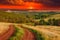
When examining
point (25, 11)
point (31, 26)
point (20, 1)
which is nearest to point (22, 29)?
point (31, 26)

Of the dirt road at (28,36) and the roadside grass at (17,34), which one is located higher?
the roadside grass at (17,34)

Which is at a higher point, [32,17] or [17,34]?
[32,17]

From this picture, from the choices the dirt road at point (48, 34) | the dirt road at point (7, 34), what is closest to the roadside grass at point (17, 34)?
the dirt road at point (7, 34)

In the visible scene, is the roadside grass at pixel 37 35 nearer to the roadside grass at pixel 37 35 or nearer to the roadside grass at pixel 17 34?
the roadside grass at pixel 37 35

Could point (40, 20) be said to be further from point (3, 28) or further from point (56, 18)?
point (3, 28)

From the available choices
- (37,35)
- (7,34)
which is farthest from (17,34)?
(37,35)

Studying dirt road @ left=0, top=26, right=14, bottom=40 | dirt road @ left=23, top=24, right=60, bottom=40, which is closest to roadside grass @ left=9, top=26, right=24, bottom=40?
dirt road @ left=0, top=26, right=14, bottom=40

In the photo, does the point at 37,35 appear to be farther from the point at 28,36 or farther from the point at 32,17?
the point at 32,17

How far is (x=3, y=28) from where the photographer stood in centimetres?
382

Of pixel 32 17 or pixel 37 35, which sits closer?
pixel 37 35

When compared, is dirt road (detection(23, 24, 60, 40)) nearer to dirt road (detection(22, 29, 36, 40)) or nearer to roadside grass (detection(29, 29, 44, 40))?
roadside grass (detection(29, 29, 44, 40))

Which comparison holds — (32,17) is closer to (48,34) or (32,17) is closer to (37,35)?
(37,35)

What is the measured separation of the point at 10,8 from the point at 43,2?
2.96 feet

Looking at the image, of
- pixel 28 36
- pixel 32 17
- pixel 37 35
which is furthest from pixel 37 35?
pixel 32 17
